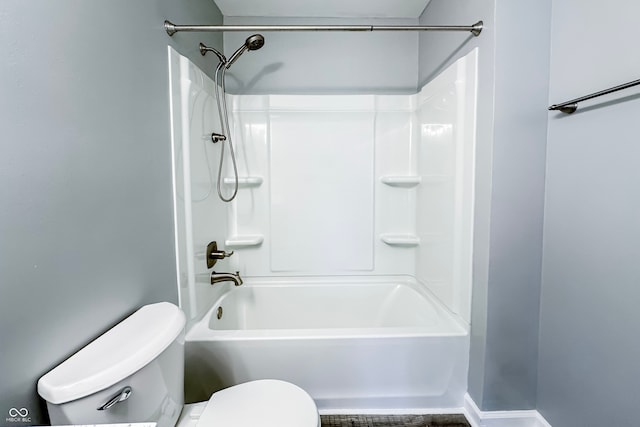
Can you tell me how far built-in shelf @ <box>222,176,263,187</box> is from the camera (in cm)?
213

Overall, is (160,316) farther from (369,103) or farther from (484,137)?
(369,103)

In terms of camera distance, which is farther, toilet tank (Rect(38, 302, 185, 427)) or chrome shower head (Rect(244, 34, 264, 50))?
chrome shower head (Rect(244, 34, 264, 50))

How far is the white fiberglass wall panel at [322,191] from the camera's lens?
2.20 metres

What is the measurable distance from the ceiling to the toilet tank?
6.42 ft

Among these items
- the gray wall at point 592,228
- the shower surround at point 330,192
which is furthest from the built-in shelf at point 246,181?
the gray wall at point 592,228

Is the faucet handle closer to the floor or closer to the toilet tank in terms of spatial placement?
the toilet tank

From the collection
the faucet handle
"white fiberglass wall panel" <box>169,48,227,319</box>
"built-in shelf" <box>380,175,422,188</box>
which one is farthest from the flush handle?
"built-in shelf" <box>380,175,422,188</box>

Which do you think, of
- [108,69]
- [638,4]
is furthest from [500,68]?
[108,69]

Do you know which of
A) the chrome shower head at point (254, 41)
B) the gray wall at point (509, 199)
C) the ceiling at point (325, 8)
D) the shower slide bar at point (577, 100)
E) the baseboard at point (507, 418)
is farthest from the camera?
the ceiling at point (325, 8)

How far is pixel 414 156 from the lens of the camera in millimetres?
2238

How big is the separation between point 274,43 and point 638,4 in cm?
188

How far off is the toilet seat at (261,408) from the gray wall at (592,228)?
1037mm

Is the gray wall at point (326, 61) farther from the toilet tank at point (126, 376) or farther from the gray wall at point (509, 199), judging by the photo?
the toilet tank at point (126, 376)

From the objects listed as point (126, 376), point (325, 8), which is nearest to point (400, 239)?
point (325, 8)
